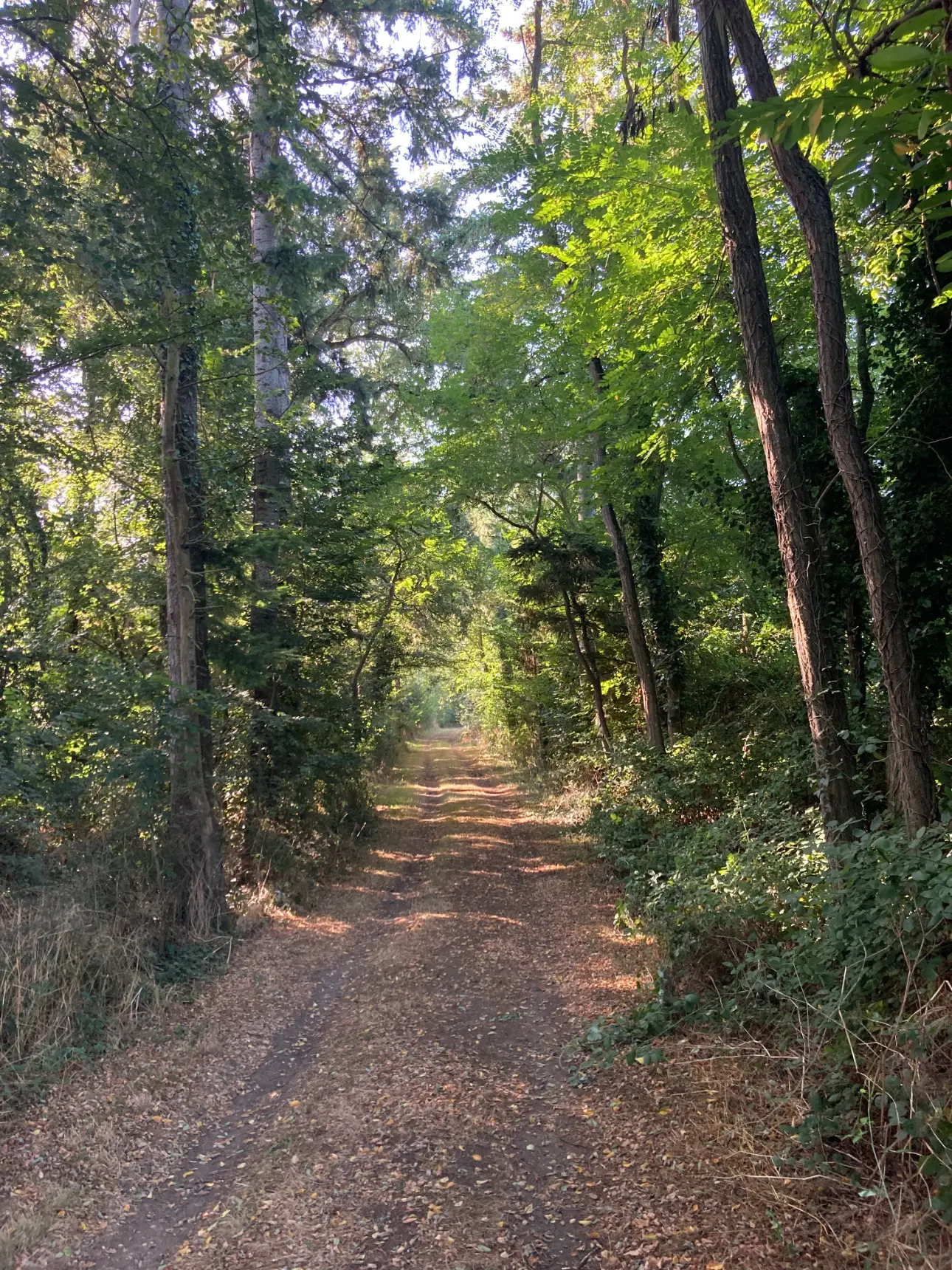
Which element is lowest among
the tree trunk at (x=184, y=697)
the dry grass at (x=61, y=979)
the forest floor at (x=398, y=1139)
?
the forest floor at (x=398, y=1139)

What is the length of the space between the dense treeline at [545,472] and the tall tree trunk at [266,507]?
0.29 ft

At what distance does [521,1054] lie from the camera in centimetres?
523

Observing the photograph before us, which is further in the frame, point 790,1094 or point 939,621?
point 939,621

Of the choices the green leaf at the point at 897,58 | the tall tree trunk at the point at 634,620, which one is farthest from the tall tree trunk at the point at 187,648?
the green leaf at the point at 897,58

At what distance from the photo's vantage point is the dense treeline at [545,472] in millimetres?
4730

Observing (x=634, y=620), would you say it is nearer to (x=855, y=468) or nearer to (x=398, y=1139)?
(x=855, y=468)

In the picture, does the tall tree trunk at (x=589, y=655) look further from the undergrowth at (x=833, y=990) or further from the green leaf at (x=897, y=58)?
the green leaf at (x=897, y=58)

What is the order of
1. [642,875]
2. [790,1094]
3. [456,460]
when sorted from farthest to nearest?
[456,460] → [642,875] → [790,1094]

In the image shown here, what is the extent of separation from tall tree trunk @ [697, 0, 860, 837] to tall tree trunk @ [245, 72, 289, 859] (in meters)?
Result: 5.21

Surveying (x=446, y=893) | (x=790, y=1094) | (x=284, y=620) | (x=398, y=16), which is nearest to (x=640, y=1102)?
(x=790, y=1094)

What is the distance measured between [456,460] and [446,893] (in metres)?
7.24

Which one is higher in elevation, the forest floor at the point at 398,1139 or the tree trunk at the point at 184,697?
the tree trunk at the point at 184,697

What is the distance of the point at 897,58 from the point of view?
6.43 ft

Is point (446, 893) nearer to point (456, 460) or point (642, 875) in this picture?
point (642, 875)
